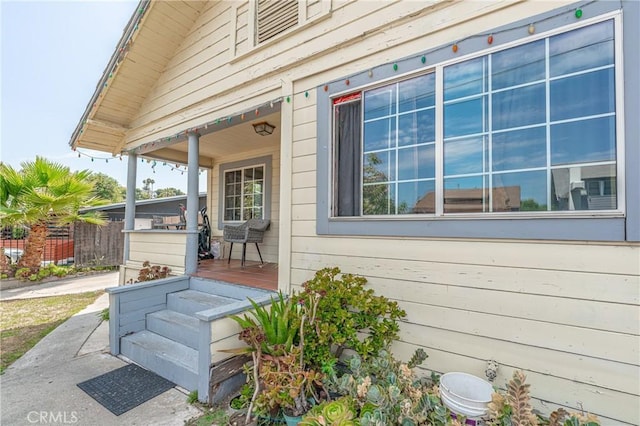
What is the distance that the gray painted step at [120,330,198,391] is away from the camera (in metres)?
2.69

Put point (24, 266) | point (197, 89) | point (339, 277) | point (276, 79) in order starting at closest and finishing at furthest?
point (339, 277)
point (276, 79)
point (197, 89)
point (24, 266)

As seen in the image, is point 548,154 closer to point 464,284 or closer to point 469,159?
point 469,159

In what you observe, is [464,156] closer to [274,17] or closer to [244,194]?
[274,17]

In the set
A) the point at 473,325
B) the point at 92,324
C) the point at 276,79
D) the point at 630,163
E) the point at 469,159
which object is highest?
the point at 276,79

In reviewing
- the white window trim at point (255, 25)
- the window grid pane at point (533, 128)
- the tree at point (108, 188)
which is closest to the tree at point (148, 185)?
the tree at point (108, 188)

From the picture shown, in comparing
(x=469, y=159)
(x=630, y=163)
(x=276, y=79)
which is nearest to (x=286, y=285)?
(x=469, y=159)

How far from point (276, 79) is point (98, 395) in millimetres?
3722

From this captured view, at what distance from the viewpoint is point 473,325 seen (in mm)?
2133

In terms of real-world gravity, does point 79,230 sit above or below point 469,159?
below

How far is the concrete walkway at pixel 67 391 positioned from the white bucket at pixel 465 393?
1942 millimetres

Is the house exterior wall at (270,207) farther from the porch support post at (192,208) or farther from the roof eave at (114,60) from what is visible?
the roof eave at (114,60)

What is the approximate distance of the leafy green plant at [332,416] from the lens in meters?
1.67

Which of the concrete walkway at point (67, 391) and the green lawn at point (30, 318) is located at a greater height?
the concrete walkway at point (67, 391)

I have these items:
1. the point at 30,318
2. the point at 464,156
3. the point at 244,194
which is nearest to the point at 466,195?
the point at 464,156
